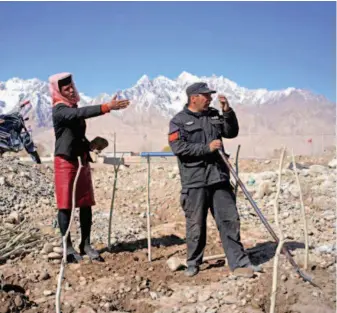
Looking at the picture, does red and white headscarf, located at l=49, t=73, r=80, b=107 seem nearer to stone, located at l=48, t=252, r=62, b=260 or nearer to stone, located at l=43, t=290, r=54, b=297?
stone, located at l=48, t=252, r=62, b=260

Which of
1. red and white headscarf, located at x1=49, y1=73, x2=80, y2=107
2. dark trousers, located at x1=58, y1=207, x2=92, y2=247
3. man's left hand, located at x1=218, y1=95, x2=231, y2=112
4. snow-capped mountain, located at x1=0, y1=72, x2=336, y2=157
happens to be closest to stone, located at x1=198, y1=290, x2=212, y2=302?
dark trousers, located at x1=58, y1=207, x2=92, y2=247

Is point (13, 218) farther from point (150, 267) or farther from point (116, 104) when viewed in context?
point (116, 104)

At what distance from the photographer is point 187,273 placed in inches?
152

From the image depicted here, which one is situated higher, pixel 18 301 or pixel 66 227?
pixel 66 227

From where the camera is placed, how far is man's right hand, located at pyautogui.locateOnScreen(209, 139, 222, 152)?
3525mm

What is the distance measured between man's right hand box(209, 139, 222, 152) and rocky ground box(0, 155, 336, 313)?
107 centimetres

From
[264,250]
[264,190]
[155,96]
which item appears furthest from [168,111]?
[264,250]

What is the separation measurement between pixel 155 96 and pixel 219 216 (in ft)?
502

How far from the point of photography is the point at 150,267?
4121mm

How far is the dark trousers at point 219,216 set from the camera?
12.3 feet

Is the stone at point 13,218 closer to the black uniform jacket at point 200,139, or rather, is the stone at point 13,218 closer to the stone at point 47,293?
the stone at point 47,293

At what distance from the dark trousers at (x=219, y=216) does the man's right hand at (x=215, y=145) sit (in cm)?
38

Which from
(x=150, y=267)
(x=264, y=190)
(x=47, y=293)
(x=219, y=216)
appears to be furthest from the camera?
(x=264, y=190)

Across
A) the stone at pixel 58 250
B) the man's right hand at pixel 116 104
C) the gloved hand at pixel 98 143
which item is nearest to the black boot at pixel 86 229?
the stone at pixel 58 250
